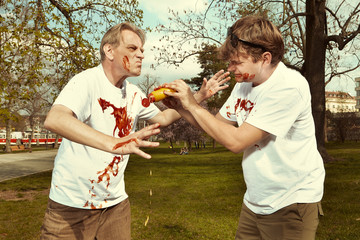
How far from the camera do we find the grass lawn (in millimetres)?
7410

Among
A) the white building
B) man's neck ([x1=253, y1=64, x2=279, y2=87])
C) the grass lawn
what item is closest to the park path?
the grass lawn

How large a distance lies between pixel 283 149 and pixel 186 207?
8.16 metres

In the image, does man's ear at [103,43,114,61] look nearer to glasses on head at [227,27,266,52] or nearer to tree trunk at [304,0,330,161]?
glasses on head at [227,27,266,52]

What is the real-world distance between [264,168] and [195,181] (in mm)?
14044

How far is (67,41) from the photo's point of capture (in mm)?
12078

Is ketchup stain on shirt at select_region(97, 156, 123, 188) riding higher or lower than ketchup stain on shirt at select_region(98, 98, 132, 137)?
lower

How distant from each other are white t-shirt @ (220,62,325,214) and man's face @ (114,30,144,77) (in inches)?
47.8

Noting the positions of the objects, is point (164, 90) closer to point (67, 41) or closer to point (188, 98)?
point (188, 98)

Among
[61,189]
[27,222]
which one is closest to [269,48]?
[61,189]

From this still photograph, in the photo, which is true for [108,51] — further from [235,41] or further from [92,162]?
[235,41]

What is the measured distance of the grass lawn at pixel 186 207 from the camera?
7410 mm

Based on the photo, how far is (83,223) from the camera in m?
2.97

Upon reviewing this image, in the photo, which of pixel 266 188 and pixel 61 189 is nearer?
pixel 266 188

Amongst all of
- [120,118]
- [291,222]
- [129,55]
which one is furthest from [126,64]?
[291,222]
